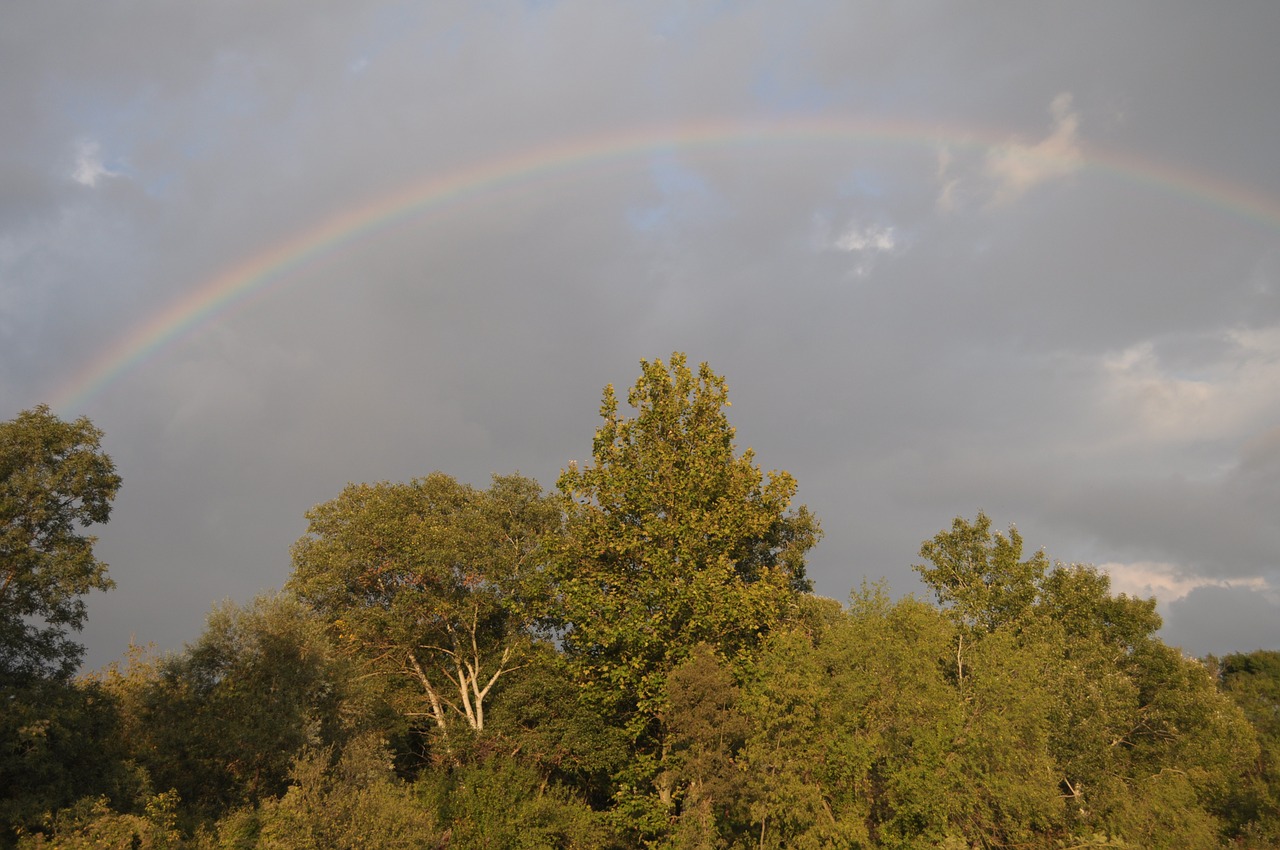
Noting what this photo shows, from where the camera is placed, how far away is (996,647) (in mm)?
39531

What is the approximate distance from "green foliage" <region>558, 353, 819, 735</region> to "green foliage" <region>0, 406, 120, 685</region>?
21.2 metres

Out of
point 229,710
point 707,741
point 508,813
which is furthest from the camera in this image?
point 508,813

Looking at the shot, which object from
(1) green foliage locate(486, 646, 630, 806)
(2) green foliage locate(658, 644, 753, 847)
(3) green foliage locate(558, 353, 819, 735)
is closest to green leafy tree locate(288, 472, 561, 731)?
(1) green foliage locate(486, 646, 630, 806)

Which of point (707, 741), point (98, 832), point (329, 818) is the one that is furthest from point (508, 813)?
point (98, 832)

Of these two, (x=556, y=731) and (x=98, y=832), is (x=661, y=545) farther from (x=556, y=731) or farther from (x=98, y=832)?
(x=98, y=832)

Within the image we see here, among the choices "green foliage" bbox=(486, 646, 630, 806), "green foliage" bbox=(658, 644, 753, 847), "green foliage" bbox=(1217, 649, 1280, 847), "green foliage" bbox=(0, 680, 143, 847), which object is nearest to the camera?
"green foliage" bbox=(0, 680, 143, 847)

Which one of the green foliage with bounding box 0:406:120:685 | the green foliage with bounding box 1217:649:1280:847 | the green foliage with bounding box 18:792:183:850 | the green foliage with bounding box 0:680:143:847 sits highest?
the green foliage with bounding box 0:406:120:685

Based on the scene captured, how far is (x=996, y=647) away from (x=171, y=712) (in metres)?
38.7

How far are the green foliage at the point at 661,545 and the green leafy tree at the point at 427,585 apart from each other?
9.21m

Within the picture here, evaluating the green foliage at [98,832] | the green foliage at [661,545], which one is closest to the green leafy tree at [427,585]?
the green foliage at [661,545]

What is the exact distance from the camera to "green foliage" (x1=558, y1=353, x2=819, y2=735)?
40.6 metres

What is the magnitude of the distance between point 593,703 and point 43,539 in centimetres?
2676

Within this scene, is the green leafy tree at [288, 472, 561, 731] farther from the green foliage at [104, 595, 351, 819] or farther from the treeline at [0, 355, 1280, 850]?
the green foliage at [104, 595, 351, 819]

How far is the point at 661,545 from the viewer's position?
4316 centimetres
